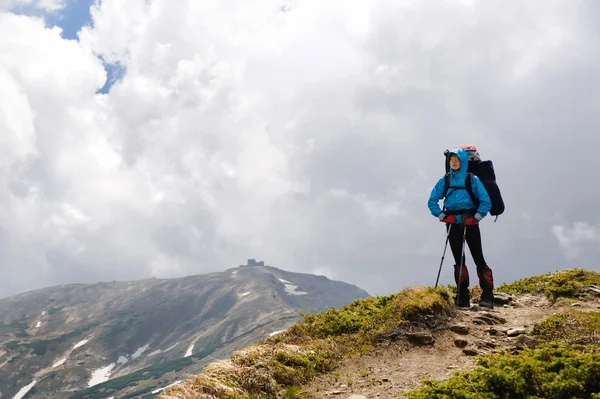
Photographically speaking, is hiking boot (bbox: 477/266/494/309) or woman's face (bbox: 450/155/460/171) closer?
woman's face (bbox: 450/155/460/171)

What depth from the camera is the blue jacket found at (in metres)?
11.8

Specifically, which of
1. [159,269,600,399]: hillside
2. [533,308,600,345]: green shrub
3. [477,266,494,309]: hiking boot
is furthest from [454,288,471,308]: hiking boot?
[533,308,600,345]: green shrub

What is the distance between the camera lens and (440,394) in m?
5.67

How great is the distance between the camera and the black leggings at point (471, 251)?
12219 millimetres

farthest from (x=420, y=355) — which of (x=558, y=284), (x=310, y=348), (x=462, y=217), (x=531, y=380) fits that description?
(x=558, y=284)

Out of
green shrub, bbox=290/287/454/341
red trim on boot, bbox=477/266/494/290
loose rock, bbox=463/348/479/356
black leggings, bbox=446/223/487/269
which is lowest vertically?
loose rock, bbox=463/348/479/356

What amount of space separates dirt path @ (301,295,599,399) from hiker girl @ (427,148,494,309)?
88cm

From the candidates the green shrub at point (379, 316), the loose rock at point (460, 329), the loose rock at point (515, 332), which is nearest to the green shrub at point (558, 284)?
the loose rock at point (515, 332)

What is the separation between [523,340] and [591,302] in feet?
18.7

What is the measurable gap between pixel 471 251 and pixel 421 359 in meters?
4.90

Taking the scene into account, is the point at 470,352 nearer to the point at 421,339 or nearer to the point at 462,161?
the point at 421,339

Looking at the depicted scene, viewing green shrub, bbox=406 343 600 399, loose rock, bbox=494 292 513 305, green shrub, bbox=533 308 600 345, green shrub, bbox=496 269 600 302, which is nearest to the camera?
green shrub, bbox=406 343 600 399

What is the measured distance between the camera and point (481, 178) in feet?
40.9

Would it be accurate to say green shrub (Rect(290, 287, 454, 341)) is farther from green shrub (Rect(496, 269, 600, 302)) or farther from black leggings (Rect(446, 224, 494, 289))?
green shrub (Rect(496, 269, 600, 302))
